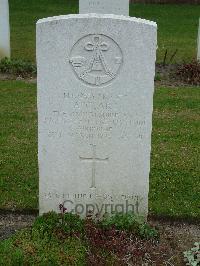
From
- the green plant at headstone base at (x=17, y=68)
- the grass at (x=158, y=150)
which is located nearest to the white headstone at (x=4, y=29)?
the green plant at headstone base at (x=17, y=68)

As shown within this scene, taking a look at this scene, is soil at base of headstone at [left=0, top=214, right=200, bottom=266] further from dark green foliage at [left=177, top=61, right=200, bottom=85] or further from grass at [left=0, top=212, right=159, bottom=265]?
dark green foliage at [left=177, top=61, right=200, bottom=85]

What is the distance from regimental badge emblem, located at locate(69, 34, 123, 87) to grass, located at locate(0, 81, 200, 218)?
1.65 meters

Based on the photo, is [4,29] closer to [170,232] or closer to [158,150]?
[158,150]

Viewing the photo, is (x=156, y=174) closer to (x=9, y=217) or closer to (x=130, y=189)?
(x=130, y=189)

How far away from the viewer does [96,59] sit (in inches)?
182

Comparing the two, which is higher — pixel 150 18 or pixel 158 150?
pixel 150 18

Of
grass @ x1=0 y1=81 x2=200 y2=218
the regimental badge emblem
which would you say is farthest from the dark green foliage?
the regimental badge emblem

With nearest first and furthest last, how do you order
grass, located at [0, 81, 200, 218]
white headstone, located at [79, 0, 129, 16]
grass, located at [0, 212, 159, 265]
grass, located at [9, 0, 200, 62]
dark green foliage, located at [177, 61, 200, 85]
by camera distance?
grass, located at [0, 212, 159, 265] → grass, located at [0, 81, 200, 218] → dark green foliage, located at [177, 61, 200, 85] → white headstone, located at [79, 0, 129, 16] → grass, located at [9, 0, 200, 62]

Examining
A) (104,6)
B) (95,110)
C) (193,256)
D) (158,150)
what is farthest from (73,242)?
(104,6)

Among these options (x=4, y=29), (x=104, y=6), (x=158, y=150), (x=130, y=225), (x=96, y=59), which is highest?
(x=104, y=6)

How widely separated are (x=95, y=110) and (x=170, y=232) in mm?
1429

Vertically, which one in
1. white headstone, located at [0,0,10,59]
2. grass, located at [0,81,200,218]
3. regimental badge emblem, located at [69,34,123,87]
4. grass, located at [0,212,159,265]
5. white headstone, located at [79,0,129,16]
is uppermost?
white headstone, located at [79,0,129,16]

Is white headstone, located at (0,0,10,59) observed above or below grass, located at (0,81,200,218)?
above

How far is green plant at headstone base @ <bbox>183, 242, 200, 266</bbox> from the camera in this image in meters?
4.58
